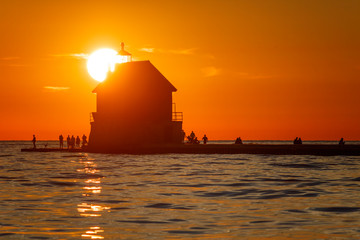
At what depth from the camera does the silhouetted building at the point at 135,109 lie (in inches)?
2297

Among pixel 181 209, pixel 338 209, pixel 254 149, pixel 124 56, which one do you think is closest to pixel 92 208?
pixel 181 209

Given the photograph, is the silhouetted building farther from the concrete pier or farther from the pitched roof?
the concrete pier

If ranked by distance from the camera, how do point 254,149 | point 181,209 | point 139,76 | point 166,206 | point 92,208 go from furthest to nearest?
point 139,76, point 254,149, point 166,206, point 92,208, point 181,209

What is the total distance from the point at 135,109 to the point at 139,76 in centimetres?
344

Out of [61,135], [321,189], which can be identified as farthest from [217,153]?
[321,189]

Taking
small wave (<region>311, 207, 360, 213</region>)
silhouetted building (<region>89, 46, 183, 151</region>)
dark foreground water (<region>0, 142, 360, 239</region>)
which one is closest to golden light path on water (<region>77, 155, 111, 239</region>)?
dark foreground water (<region>0, 142, 360, 239</region>)

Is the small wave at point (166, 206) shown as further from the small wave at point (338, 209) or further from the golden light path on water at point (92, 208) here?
the small wave at point (338, 209)

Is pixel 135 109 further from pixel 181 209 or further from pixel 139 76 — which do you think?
pixel 181 209

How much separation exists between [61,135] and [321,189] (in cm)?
5801

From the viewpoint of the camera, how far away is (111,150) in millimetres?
59594

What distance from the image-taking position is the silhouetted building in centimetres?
5834

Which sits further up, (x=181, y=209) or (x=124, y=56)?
(x=124, y=56)

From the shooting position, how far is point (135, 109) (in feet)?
192

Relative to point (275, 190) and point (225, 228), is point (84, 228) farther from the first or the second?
point (275, 190)
